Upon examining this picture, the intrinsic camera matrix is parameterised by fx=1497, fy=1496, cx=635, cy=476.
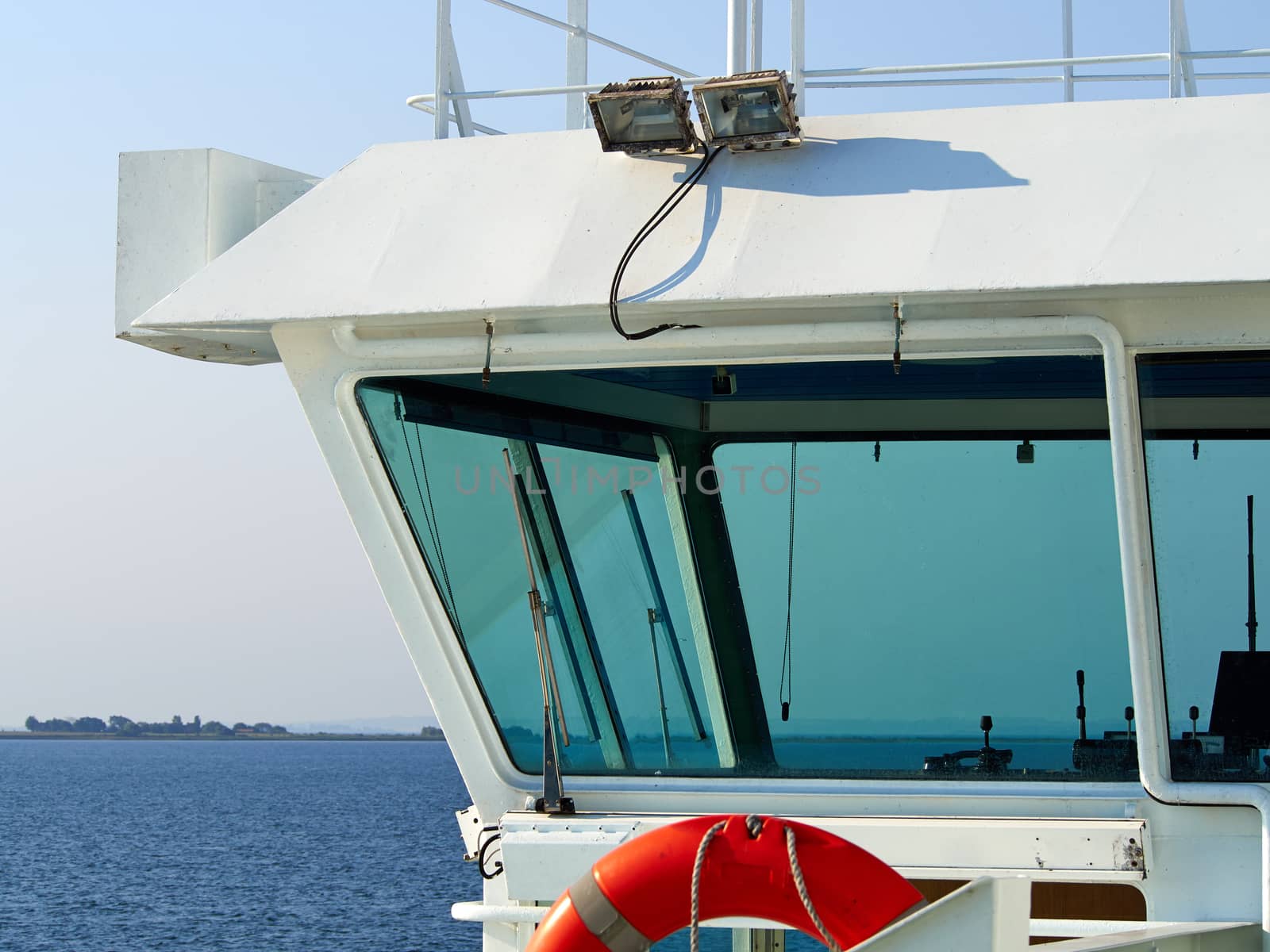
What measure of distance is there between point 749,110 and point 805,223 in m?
0.37

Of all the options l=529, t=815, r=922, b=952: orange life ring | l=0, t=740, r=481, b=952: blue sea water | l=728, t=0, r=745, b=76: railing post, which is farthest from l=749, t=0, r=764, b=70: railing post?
l=0, t=740, r=481, b=952: blue sea water

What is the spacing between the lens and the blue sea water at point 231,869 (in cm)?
5388

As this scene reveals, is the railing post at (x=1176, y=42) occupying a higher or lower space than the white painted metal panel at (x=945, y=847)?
higher

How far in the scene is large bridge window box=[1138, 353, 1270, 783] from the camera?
414 centimetres

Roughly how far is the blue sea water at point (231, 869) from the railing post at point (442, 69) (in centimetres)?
2109

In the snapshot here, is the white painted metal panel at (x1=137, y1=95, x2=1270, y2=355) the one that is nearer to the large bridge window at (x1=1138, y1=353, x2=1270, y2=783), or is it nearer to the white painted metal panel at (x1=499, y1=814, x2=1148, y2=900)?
the large bridge window at (x1=1138, y1=353, x2=1270, y2=783)

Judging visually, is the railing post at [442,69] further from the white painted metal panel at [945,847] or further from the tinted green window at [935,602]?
the white painted metal panel at [945,847]

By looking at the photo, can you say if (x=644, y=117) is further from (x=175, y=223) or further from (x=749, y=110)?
(x=175, y=223)

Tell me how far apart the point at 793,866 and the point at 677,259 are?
1.76 metres

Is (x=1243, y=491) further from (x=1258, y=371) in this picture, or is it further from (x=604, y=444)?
(x=604, y=444)

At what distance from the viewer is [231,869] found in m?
74.2

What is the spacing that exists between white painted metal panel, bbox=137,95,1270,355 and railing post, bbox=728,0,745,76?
19.0 inches

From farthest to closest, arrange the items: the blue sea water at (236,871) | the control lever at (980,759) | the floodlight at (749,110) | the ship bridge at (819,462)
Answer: the blue sea water at (236,871)
the control lever at (980,759)
the floodlight at (749,110)
the ship bridge at (819,462)

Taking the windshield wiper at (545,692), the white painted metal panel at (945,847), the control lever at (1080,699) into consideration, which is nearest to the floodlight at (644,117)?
the windshield wiper at (545,692)
